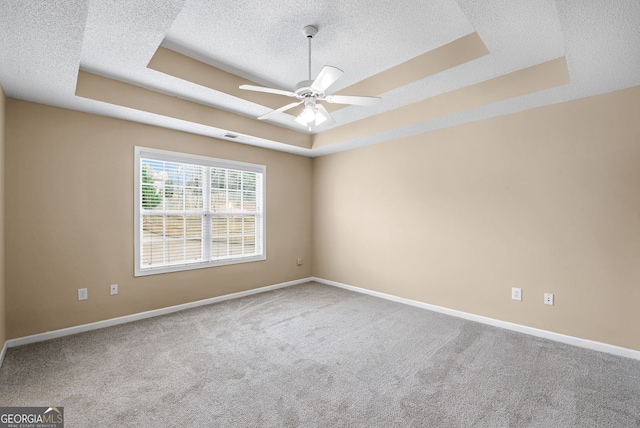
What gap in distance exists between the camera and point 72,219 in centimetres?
311

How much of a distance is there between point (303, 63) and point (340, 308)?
3.04 meters

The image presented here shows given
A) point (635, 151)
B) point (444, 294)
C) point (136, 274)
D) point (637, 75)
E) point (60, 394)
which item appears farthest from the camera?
point (444, 294)

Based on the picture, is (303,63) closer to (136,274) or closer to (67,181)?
(67,181)

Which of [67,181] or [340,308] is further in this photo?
[340,308]

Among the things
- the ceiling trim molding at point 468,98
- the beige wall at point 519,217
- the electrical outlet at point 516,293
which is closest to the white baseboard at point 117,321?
the beige wall at point 519,217

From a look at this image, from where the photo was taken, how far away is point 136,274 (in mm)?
3537

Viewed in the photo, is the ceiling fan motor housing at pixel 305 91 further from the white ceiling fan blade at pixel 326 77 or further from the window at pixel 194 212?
the window at pixel 194 212

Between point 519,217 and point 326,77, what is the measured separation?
2.64 metres

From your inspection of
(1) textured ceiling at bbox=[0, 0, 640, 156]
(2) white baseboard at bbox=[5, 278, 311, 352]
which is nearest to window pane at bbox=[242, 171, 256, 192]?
(1) textured ceiling at bbox=[0, 0, 640, 156]

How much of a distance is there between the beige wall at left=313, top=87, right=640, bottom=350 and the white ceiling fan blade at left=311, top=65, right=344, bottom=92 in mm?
2231

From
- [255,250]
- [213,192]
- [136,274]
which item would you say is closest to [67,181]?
[136,274]

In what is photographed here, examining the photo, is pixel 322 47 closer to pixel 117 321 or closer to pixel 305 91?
pixel 305 91

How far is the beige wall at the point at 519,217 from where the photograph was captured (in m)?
2.68

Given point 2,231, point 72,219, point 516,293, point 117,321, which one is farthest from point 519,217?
point 2,231
